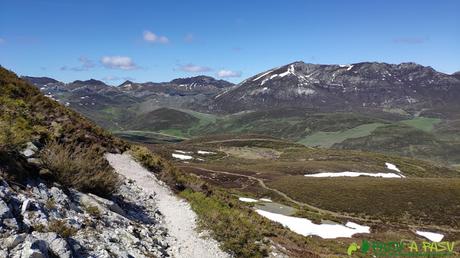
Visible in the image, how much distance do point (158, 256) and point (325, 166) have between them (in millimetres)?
119885

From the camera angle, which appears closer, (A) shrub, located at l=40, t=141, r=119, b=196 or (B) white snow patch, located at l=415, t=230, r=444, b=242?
(A) shrub, located at l=40, t=141, r=119, b=196

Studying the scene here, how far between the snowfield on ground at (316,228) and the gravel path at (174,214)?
72.5 ft

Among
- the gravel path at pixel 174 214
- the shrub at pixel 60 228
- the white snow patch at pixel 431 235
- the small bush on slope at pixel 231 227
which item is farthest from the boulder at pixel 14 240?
the white snow patch at pixel 431 235

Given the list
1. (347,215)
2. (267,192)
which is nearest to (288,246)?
(347,215)

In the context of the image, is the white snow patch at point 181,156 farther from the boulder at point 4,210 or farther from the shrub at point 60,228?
the boulder at point 4,210

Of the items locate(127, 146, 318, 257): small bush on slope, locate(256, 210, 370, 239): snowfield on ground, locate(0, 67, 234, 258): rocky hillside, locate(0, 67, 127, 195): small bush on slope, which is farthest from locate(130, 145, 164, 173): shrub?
locate(256, 210, 370, 239): snowfield on ground

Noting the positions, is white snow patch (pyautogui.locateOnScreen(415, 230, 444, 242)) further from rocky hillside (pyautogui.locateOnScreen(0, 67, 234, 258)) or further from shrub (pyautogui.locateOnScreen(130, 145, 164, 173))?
rocky hillside (pyautogui.locateOnScreen(0, 67, 234, 258))

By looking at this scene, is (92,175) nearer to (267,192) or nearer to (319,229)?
(319,229)

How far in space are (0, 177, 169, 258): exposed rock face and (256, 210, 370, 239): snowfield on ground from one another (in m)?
30.2

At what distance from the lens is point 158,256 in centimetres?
1447

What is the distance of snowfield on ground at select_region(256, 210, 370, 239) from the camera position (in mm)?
46000

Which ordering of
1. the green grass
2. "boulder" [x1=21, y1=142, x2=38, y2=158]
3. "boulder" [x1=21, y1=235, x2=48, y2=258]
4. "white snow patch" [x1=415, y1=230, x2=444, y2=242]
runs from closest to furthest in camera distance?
"boulder" [x1=21, y1=235, x2=48, y2=258] → "boulder" [x1=21, y1=142, x2=38, y2=158] → "white snow patch" [x1=415, y1=230, x2=444, y2=242] → the green grass

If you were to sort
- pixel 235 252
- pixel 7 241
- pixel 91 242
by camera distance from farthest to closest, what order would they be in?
pixel 235 252 < pixel 91 242 < pixel 7 241

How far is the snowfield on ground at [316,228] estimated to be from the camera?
151ft
